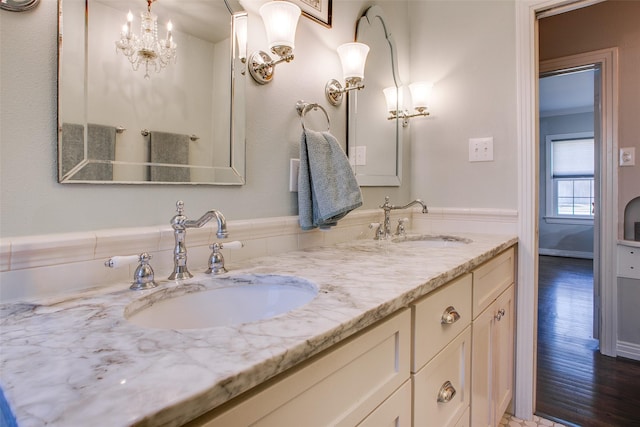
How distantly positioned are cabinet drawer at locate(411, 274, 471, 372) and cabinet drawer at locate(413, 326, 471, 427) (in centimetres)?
Result: 3

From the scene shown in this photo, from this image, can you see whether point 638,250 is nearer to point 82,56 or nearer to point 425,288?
point 425,288

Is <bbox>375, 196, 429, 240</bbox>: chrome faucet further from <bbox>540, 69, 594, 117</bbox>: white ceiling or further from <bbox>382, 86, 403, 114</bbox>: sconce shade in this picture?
<bbox>540, 69, 594, 117</bbox>: white ceiling

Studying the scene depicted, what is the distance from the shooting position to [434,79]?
1982 mm

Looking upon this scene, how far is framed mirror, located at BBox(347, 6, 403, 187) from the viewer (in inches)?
64.9

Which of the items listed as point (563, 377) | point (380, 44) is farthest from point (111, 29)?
point (563, 377)

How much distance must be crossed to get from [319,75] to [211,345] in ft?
3.91

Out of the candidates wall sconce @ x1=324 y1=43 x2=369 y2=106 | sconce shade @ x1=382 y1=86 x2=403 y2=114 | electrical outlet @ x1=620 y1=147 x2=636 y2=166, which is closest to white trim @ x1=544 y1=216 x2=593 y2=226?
electrical outlet @ x1=620 y1=147 x2=636 y2=166

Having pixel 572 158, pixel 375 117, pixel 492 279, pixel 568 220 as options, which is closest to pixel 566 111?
pixel 572 158

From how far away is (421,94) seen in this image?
1870 millimetres

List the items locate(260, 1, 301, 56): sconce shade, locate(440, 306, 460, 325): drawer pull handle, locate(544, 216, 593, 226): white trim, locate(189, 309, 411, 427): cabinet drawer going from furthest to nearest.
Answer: locate(544, 216, 593, 226): white trim, locate(260, 1, 301, 56): sconce shade, locate(440, 306, 460, 325): drawer pull handle, locate(189, 309, 411, 427): cabinet drawer

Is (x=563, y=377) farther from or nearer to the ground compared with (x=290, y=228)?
nearer to the ground

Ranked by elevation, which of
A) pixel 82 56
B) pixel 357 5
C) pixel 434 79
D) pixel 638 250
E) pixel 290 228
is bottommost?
pixel 638 250

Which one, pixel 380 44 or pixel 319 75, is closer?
pixel 319 75

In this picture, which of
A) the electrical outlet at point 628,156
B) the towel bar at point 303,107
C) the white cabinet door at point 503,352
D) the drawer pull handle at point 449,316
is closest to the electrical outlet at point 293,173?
the towel bar at point 303,107
